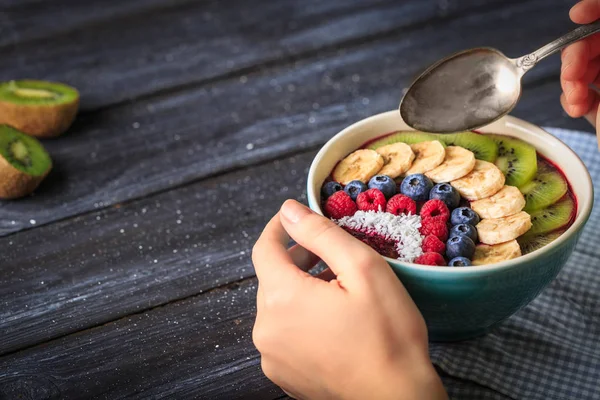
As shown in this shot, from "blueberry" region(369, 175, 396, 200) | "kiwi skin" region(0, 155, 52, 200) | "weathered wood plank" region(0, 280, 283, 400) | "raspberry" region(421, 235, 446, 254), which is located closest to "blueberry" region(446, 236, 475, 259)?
"raspberry" region(421, 235, 446, 254)

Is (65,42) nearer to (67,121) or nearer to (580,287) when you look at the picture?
(67,121)

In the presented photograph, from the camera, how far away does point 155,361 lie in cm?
85

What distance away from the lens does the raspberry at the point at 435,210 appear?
0.81 metres

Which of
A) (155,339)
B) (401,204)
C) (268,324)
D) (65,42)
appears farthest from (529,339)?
(65,42)

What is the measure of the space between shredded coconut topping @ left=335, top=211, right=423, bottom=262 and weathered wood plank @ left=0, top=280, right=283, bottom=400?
21 cm

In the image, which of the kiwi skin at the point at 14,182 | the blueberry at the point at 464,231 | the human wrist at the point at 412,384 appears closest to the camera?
the human wrist at the point at 412,384

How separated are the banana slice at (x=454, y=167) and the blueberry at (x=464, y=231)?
90 millimetres

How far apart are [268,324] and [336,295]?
8cm

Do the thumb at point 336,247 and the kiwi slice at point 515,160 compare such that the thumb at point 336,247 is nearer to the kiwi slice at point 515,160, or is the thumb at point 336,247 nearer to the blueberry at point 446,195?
the blueberry at point 446,195

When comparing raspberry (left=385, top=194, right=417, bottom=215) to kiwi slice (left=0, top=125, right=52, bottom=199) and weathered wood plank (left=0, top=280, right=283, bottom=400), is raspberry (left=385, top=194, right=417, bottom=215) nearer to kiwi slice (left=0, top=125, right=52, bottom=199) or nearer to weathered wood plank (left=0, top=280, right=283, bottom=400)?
weathered wood plank (left=0, top=280, right=283, bottom=400)

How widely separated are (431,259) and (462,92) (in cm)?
28

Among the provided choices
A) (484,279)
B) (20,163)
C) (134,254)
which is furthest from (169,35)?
(484,279)

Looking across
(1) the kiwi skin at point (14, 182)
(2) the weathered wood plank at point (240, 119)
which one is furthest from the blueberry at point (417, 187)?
(1) the kiwi skin at point (14, 182)

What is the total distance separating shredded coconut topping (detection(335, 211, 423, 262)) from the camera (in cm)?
77
